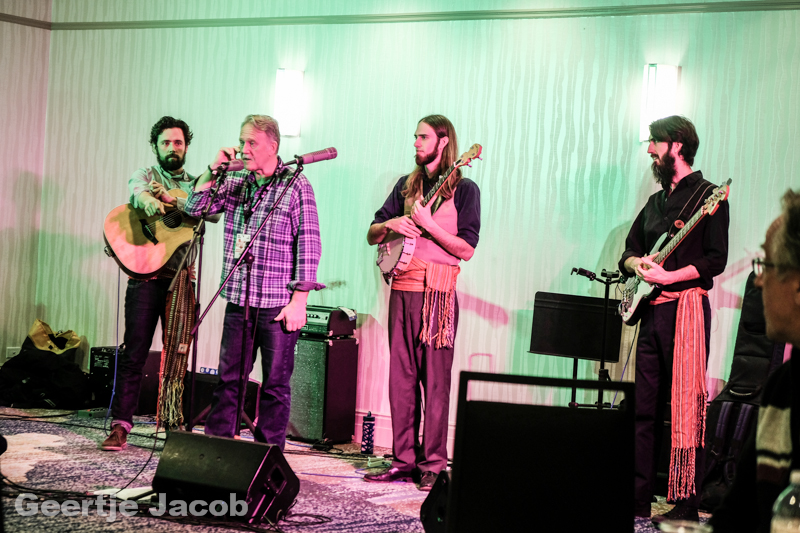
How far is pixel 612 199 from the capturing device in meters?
4.63

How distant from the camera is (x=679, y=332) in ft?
11.4

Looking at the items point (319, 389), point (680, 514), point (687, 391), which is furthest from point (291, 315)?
point (680, 514)

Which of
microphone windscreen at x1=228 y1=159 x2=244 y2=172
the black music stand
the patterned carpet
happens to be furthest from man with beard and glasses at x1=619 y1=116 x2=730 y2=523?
microphone windscreen at x1=228 y1=159 x2=244 y2=172

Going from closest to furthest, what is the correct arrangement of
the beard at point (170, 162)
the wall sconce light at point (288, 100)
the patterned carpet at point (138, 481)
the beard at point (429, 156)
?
the patterned carpet at point (138, 481) < the beard at point (429, 156) < the beard at point (170, 162) < the wall sconce light at point (288, 100)

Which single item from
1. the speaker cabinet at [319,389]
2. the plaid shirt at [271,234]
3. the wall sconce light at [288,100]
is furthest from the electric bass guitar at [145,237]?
the wall sconce light at [288,100]

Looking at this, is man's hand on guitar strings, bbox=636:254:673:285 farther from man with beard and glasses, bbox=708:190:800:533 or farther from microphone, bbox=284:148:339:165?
man with beard and glasses, bbox=708:190:800:533

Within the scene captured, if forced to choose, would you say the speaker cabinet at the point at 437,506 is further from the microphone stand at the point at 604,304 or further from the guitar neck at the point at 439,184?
the guitar neck at the point at 439,184

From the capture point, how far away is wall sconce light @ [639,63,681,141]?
Result: 176 inches

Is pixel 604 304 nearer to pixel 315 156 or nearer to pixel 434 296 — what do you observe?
pixel 434 296

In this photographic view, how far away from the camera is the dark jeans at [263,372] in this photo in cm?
355

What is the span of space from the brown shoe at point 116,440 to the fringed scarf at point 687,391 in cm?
301

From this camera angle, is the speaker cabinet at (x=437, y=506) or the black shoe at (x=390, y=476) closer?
the speaker cabinet at (x=437, y=506)

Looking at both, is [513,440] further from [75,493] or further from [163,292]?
[163,292]

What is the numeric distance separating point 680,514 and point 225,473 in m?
2.09
